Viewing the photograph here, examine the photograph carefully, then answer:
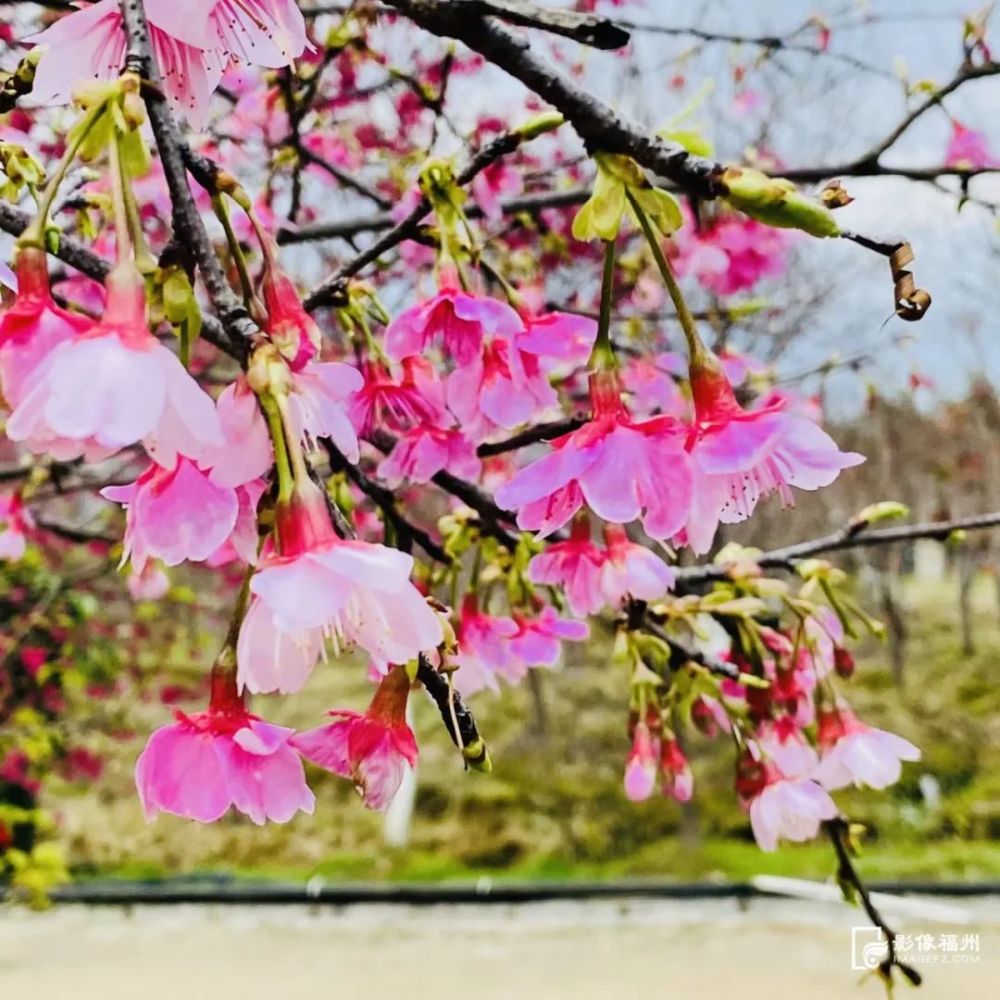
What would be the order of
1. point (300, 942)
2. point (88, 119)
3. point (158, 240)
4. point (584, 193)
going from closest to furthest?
point (88, 119) < point (584, 193) < point (158, 240) < point (300, 942)

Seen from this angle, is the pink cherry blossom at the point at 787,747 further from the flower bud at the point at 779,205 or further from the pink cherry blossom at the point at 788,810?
the flower bud at the point at 779,205

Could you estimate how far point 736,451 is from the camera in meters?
0.59

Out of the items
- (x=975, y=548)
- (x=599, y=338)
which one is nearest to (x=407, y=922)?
(x=599, y=338)

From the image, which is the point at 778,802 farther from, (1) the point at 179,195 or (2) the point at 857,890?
(1) the point at 179,195

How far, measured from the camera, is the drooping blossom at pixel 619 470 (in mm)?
615

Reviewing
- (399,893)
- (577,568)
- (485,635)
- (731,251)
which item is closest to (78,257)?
(577,568)

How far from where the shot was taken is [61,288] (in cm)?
161

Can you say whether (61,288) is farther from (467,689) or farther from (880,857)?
(880,857)

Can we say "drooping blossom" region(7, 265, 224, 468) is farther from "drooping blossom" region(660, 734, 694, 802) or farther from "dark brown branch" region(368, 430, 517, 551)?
"drooping blossom" region(660, 734, 694, 802)

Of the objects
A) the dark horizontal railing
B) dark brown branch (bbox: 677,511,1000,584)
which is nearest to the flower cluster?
dark brown branch (bbox: 677,511,1000,584)

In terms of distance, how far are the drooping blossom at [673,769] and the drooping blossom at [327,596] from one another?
1007mm

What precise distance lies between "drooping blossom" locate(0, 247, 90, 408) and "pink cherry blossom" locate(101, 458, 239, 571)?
81 millimetres

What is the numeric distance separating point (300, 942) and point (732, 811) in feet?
11.1

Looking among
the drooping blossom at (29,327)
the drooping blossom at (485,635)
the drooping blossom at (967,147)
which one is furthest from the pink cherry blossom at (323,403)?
the drooping blossom at (967,147)
